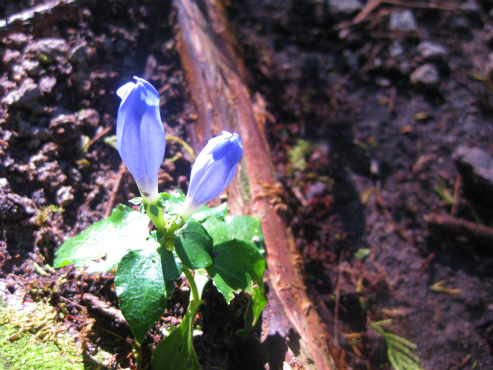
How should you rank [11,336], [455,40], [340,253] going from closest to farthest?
1. [11,336]
2. [340,253]
3. [455,40]

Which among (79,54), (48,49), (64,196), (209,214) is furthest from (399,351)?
(48,49)

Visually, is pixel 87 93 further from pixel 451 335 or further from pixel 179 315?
pixel 451 335

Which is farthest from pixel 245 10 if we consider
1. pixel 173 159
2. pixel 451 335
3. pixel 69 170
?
pixel 451 335

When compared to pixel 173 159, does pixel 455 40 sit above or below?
below

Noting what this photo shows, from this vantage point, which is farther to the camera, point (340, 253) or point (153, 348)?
point (340, 253)

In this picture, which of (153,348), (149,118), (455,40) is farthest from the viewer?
(455,40)

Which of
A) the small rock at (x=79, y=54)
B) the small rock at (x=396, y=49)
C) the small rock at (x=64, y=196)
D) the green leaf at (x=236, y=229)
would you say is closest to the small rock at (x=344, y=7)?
the small rock at (x=396, y=49)

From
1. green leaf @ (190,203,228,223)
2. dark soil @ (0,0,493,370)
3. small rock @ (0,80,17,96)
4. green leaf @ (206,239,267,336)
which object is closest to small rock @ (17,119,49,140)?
dark soil @ (0,0,493,370)

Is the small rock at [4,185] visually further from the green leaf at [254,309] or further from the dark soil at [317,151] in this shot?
the green leaf at [254,309]
